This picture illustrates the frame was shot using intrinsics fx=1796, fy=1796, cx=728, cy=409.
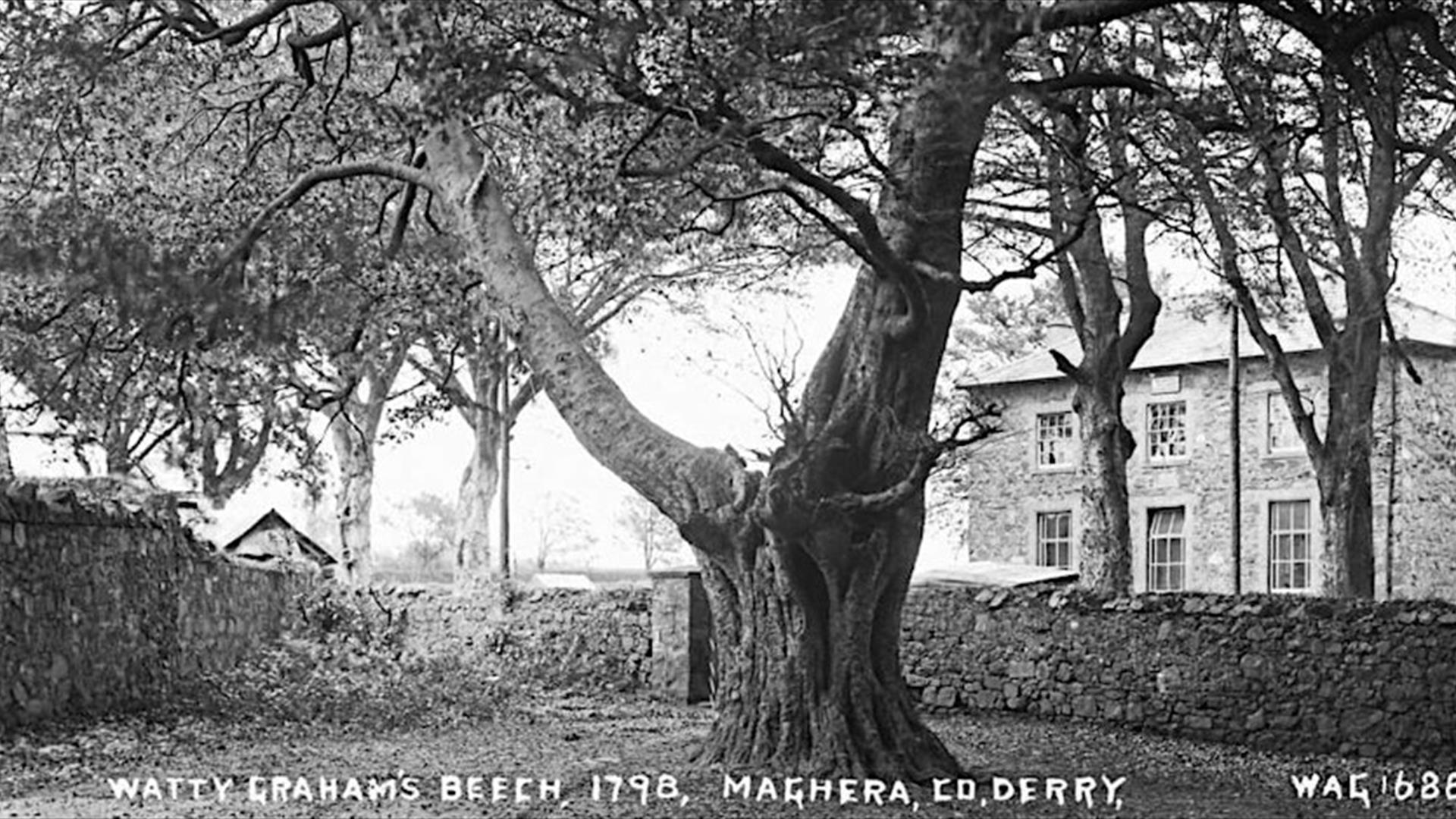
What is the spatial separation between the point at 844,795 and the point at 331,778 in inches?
136

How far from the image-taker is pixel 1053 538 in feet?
121

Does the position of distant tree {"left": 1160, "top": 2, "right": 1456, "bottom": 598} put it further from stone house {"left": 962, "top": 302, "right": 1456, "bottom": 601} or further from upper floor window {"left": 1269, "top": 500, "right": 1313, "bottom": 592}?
upper floor window {"left": 1269, "top": 500, "right": 1313, "bottom": 592}

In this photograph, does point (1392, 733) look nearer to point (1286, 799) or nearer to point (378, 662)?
point (1286, 799)

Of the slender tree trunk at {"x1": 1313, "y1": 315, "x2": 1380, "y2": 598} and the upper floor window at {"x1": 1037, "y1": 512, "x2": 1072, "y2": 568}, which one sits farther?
the upper floor window at {"x1": 1037, "y1": 512, "x2": 1072, "y2": 568}

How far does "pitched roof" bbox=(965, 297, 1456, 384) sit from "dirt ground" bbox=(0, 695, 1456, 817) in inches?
702

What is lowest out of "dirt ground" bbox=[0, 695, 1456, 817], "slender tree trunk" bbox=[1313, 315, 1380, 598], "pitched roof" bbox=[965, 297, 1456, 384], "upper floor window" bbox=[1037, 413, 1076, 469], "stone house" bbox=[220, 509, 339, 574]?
"dirt ground" bbox=[0, 695, 1456, 817]

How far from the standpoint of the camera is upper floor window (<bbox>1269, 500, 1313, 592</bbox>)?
3294cm

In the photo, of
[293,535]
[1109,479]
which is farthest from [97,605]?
[293,535]

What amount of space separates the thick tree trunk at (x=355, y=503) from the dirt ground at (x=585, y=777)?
16125 mm

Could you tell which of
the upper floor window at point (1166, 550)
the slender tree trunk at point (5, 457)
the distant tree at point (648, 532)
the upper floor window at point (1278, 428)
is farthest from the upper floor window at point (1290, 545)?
the distant tree at point (648, 532)

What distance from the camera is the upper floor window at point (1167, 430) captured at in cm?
3497

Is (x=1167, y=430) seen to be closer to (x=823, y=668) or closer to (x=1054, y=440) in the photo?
(x=1054, y=440)

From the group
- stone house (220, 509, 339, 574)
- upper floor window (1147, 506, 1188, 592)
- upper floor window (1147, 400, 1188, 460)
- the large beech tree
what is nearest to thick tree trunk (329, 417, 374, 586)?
stone house (220, 509, 339, 574)

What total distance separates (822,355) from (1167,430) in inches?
964
